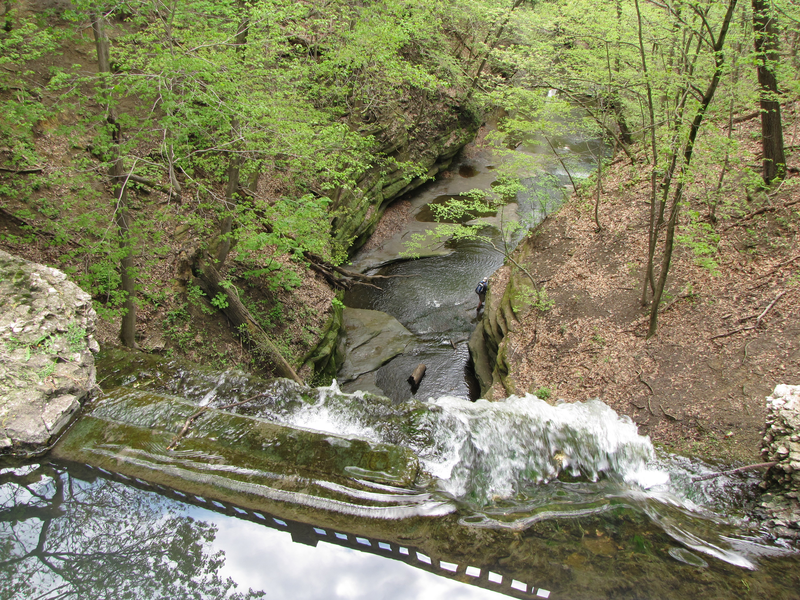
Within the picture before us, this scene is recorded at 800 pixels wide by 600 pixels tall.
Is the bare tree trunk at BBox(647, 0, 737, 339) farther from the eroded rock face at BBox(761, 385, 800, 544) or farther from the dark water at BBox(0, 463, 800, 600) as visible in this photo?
the dark water at BBox(0, 463, 800, 600)

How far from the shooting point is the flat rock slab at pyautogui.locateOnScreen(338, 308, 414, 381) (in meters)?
11.9

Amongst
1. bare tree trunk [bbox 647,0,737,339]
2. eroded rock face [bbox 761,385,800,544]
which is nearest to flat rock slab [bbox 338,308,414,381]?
bare tree trunk [bbox 647,0,737,339]

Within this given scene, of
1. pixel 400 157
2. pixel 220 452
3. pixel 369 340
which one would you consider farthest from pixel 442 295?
pixel 220 452

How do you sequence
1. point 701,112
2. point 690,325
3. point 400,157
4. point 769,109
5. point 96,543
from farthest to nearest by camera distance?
point 400,157 → point 769,109 → point 690,325 → point 701,112 → point 96,543

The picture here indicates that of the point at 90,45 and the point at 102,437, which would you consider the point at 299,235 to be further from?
the point at 90,45

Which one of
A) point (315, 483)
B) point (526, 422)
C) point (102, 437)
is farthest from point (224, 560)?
point (526, 422)

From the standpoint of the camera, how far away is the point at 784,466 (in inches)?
167

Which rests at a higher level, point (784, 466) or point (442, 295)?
point (784, 466)

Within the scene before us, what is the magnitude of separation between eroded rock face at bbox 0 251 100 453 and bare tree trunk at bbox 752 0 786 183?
33.0ft

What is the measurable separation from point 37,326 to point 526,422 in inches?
213

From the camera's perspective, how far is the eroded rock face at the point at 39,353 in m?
3.46

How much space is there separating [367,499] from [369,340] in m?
9.36

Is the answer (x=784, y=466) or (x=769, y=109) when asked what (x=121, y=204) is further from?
(x=769, y=109)

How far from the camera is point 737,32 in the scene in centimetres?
716
